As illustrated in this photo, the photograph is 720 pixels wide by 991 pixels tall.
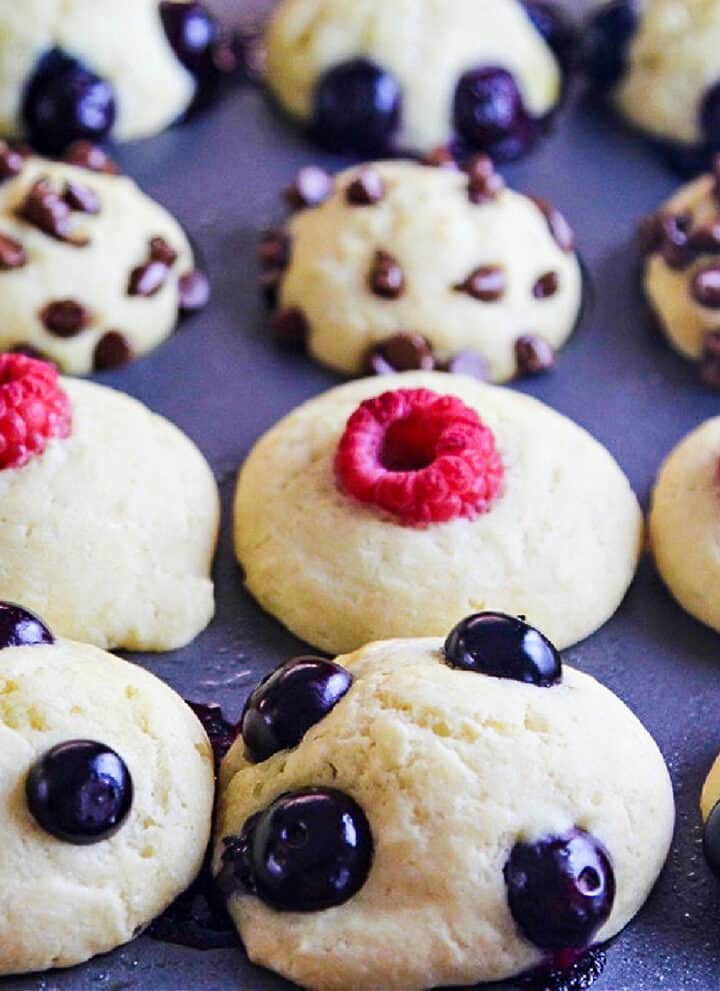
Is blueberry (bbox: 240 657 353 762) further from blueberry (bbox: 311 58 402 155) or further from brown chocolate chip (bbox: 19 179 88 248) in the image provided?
blueberry (bbox: 311 58 402 155)

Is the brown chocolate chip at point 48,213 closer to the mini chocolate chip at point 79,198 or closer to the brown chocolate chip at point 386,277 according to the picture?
the mini chocolate chip at point 79,198

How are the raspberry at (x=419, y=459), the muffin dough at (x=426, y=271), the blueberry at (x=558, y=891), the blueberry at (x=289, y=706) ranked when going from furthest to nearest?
the muffin dough at (x=426, y=271), the raspberry at (x=419, y=459), the blueberry at (x=289, y=706), the blueberry at (x=558, y=891)

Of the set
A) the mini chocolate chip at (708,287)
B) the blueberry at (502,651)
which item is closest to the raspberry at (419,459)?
the blueberry at (502,651)

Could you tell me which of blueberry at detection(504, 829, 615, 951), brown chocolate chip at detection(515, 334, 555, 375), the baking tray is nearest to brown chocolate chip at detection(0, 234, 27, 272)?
the baking tray

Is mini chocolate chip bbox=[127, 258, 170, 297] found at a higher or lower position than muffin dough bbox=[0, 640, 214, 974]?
higher

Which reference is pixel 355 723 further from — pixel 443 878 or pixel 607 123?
pixel 607 123
